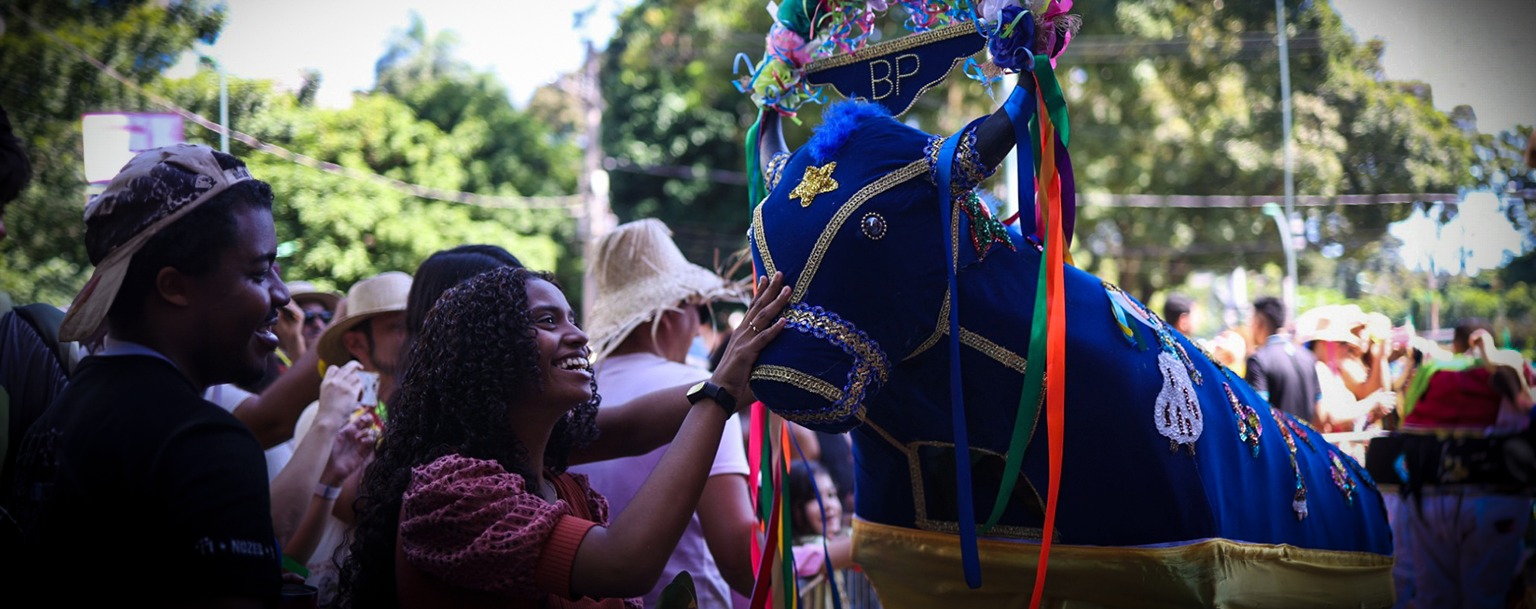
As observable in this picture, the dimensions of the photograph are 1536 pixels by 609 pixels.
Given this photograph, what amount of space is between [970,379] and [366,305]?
2563mm

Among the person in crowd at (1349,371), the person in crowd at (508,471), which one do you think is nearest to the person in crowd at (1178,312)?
the person in crowd at (1349,371)

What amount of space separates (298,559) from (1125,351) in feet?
8.02

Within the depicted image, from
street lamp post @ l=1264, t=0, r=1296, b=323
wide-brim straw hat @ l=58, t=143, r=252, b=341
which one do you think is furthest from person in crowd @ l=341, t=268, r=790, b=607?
street lamp post @ l=1264, t=0, r=1296, b=323

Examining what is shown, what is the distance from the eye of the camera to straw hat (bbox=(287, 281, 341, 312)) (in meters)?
5.59

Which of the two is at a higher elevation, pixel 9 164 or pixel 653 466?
pixel 9 164

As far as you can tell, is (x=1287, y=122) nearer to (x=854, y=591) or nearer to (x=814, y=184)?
(x=854, y=591)

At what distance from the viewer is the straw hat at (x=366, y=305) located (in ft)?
14.2

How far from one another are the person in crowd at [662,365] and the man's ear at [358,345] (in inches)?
34.8

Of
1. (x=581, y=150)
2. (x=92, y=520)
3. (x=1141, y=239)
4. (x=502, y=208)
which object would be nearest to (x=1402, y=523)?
(x=92, y=520)

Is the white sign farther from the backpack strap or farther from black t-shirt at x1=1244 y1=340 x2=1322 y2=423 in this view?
black t-shirt at x1=1244 y1=340 x2=1322 y2=423

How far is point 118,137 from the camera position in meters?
4.44

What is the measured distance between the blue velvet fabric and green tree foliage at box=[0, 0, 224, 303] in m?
12.0

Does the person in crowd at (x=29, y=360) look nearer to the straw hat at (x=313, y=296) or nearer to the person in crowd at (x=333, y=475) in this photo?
the person in crowd at (x=333, y=475)

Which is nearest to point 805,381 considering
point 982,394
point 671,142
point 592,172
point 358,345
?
point 982,394
